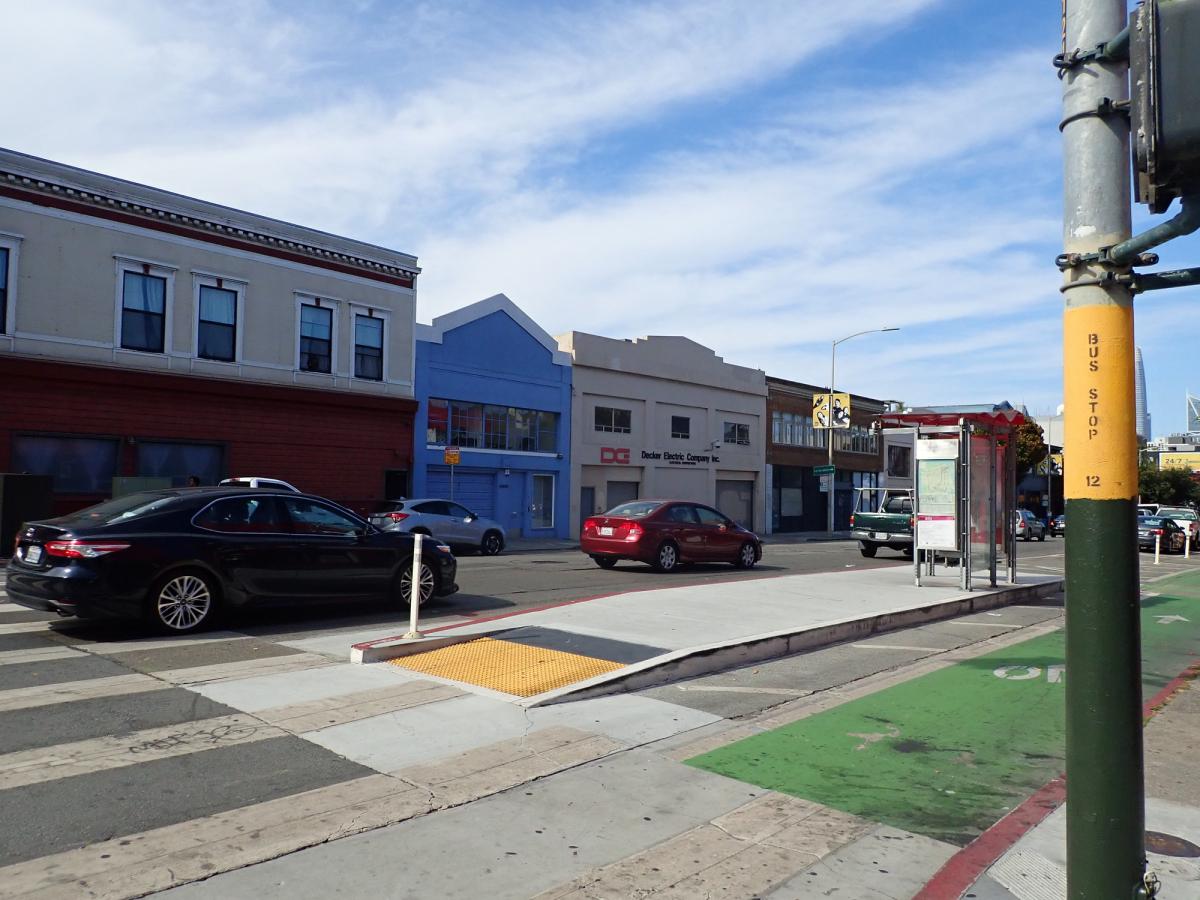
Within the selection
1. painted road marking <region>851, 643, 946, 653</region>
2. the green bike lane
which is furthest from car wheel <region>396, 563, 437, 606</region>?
the green bike lane

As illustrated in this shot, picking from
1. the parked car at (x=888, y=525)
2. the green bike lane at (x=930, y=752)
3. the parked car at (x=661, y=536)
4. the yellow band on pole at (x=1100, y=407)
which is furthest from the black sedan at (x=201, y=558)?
the parked car at (x=888, y=525)

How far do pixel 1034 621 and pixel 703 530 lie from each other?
727 centimetres

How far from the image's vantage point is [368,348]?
28.3 m

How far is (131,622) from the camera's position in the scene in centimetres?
952

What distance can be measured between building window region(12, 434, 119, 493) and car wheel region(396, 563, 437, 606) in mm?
13875

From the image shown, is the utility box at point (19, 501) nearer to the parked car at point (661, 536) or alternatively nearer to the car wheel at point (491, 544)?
the car wheel at point (491, 544)

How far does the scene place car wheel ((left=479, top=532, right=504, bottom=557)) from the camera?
2352cm

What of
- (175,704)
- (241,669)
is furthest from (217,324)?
(175,704)

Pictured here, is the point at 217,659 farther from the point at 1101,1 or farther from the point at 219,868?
the point at 1101,1

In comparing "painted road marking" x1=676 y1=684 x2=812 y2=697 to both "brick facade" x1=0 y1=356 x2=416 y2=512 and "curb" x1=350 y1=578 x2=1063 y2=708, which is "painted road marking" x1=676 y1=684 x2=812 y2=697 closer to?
"curb" x1=350 y1=578 x2=1063 y2=708

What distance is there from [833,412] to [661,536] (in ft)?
90.6

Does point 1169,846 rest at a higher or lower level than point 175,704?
lower

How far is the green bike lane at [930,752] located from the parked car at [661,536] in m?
9.21

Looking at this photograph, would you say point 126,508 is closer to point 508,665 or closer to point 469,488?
point 508,665
